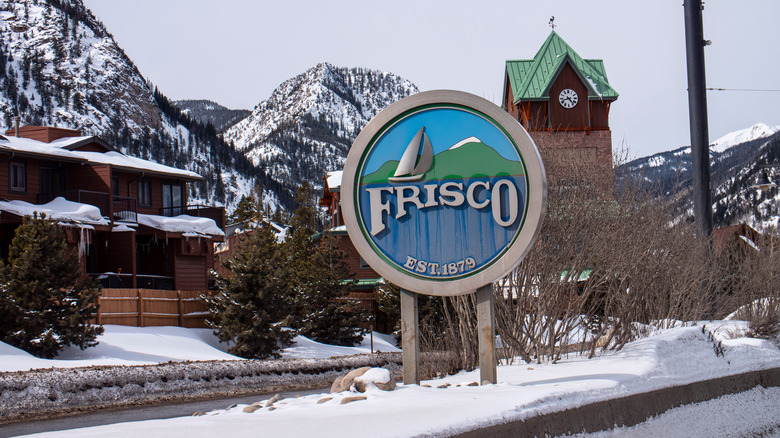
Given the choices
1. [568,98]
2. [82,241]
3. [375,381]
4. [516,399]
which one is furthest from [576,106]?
[516,399]

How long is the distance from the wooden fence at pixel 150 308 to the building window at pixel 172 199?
10442mm

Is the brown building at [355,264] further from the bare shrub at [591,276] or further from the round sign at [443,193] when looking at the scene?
the round sign at [443,193]

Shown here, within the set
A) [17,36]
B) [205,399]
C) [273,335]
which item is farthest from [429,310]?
[17,36]

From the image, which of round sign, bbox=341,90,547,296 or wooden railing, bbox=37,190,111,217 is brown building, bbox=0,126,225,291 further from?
round sign, bbox=341,90,547,296

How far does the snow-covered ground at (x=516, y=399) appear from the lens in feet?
22.6

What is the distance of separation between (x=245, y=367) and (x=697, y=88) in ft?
46.3

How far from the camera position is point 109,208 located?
38969mm

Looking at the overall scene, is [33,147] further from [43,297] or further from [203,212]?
[43,297]

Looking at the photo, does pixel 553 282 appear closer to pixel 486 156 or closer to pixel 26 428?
pixel 486 156

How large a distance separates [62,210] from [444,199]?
95.8 feet

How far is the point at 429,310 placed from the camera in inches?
1414

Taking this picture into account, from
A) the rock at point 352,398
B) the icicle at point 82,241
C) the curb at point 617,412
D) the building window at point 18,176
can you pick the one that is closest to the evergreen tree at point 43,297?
the icicle at point 82,241

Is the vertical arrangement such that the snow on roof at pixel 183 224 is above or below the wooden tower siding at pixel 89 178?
below

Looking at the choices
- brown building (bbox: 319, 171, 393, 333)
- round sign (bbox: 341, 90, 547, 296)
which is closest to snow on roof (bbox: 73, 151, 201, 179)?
brown building (bbox: 319, 171, 393, 333)
